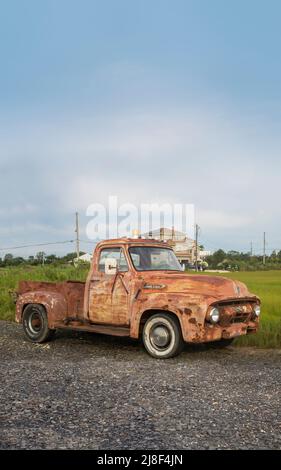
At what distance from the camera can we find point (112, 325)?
9562mm

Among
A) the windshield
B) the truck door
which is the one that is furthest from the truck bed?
the windshield

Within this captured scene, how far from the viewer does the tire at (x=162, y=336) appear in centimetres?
855

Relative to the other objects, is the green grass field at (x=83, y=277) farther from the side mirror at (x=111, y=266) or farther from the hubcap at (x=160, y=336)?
the side mirror at (x=111, y=266)

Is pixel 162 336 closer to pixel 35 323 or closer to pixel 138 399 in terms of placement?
pixel 138 399

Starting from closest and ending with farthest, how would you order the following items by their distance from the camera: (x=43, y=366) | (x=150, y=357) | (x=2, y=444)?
(x=2, y=444) < (x=43, y=366) < (x=150, y=357)

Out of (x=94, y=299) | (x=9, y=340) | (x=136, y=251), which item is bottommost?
(x=9, y=340)

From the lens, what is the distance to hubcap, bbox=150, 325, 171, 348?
342 inches

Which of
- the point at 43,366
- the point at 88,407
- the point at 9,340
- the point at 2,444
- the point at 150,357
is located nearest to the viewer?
the point at 2,444

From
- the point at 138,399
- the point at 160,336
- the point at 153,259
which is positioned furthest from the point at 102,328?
the point at 138,399

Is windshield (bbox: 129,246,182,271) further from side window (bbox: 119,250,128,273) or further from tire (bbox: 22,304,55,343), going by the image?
tire (bbox: 22,304,55,343)

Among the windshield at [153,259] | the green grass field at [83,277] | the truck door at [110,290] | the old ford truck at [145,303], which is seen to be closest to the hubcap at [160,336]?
the old ford truck at [145,303]
